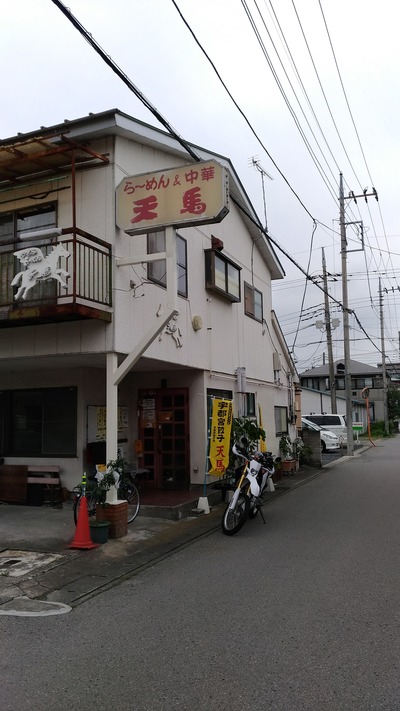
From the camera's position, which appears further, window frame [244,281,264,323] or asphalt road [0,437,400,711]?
window frame [244,281,264,323]

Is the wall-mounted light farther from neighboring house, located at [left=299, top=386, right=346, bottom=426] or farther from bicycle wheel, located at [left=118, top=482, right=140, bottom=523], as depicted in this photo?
neighboring house, located at [left=299, top=386, right=346, bottom=426]

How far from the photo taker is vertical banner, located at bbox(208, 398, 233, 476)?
34.1 ft

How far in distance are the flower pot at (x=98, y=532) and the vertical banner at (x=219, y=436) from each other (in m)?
3.14

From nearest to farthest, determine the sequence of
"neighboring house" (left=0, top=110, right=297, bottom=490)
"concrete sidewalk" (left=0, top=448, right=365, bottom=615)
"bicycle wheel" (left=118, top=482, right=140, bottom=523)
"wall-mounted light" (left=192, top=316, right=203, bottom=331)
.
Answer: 1. "concrete sidewalk" (left=0, top=448, right=365, bottom=615)
2. "neighboring house" (left=0, top=110, right=297, bottom=490)
3. "bicycle wheel" (left=118, top=482, right=140, bottom=523)
4. "wall-mounted light" (left=192, top=316, right=203, bottom=331)

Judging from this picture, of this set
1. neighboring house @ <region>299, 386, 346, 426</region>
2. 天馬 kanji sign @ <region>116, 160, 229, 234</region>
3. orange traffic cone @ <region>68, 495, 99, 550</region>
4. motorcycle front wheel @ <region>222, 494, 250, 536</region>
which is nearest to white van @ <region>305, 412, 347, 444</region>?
neighboring house @ <region>299, 386, 346, 426</region>

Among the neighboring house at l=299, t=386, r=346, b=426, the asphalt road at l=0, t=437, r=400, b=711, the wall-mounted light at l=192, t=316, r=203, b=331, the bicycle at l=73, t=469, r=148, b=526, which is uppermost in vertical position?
the wall-mounted light at l=192, t=316, r=203, b=331

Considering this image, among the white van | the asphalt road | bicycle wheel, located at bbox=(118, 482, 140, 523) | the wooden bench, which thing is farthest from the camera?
the white van

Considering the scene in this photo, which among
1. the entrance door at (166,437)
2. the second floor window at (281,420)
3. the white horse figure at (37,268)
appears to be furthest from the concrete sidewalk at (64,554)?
the second floor window at (281,420)

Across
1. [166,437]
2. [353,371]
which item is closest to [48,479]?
[166,437]

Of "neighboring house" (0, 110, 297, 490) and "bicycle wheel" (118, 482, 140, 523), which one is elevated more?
"neighboring house" (0, 110, 297, 490)

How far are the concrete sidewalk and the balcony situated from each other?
3.15 metres

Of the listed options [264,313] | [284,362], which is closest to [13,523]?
[264,313]

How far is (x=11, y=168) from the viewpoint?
9.01 metres

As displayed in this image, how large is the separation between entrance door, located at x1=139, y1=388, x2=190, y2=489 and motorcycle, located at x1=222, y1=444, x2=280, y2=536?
2548 mm
